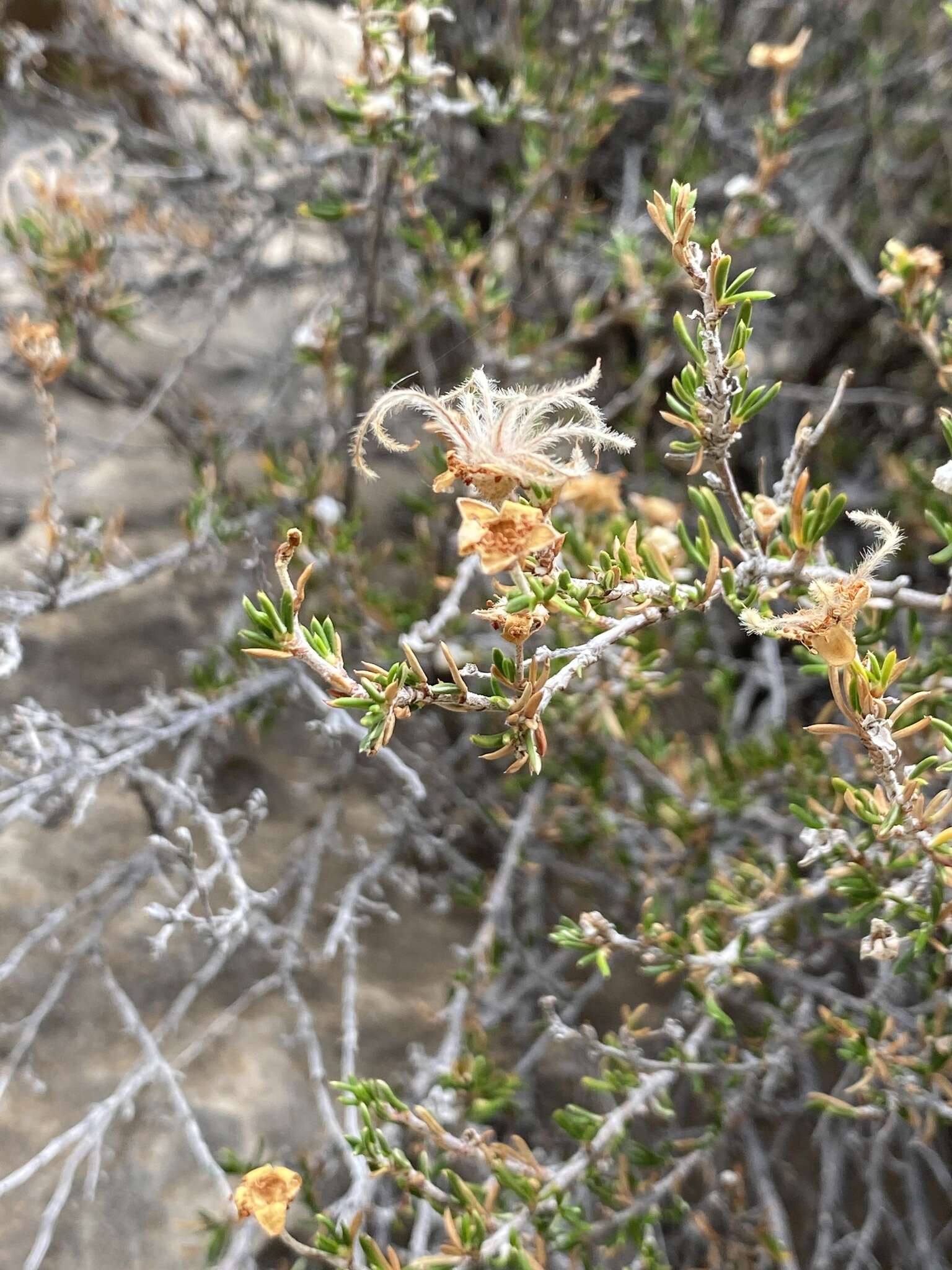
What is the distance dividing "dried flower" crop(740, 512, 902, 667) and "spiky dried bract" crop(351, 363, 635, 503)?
0.15 meters

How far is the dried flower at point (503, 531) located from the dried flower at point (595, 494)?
53 centimetres

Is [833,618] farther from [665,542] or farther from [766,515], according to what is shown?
[665,542]

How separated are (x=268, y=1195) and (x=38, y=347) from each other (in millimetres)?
938

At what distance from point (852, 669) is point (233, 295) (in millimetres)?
1590

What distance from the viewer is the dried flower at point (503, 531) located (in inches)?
20.4

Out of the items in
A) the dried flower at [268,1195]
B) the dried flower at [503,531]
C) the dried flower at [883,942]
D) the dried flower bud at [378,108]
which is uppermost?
the dried flower bud at [378,108]

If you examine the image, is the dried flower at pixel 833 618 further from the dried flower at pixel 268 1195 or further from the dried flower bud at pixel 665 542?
the dried flower at pixel 268 1195

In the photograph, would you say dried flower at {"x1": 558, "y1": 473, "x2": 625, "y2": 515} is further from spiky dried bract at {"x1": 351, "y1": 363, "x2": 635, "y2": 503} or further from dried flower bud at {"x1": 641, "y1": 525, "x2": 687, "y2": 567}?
spiky dried bract at {"x1": 351, "y1": 363, "x2": 635, "y2": 503}

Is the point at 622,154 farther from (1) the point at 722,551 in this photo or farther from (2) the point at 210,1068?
(2) the point at 210,1068

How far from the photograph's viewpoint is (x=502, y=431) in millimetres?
542

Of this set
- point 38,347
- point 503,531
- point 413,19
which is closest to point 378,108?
point 413,19

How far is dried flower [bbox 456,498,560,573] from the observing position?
519 millimetres

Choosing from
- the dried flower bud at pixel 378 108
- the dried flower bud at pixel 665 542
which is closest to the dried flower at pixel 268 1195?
the dried flower bud at pixel 665 542

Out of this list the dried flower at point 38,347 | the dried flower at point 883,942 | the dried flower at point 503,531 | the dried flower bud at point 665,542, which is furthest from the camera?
the dried flower at point 38,347
